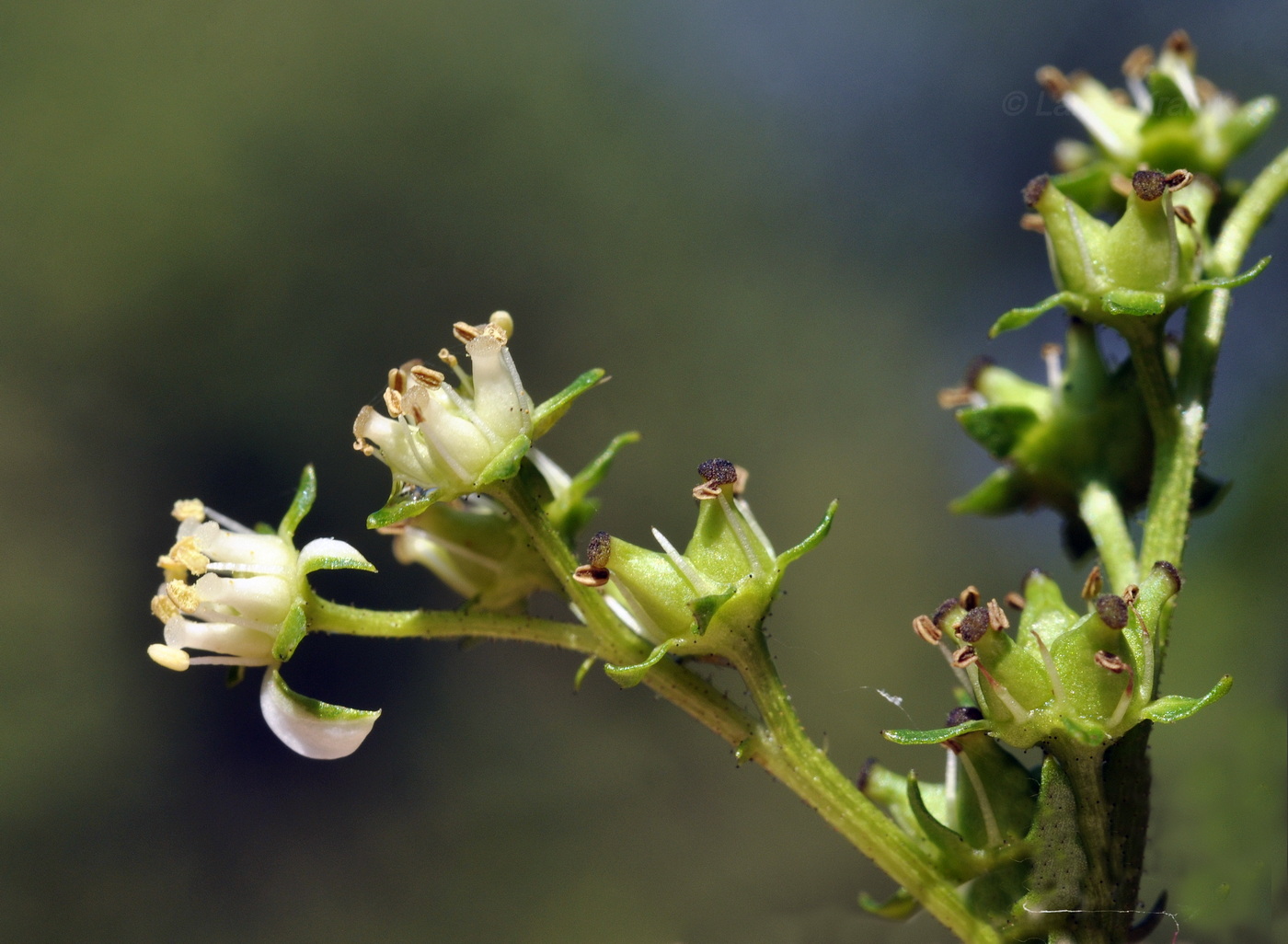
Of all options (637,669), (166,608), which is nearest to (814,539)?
(637,669)

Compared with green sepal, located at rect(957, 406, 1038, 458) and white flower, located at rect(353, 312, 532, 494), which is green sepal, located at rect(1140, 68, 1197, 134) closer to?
green sepal, located at rect(957, 406, 1038, 458)

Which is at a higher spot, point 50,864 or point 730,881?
point 730,881

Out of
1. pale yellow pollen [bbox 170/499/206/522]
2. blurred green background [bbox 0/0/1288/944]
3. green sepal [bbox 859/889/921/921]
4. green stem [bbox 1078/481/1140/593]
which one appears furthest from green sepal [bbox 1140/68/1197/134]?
blurred green background [bbox 0/0/1288/944]

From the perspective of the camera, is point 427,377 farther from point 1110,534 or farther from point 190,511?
point 1110,534

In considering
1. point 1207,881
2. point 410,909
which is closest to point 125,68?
point 410,909

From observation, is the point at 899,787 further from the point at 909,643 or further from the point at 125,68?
the point at 125,68
